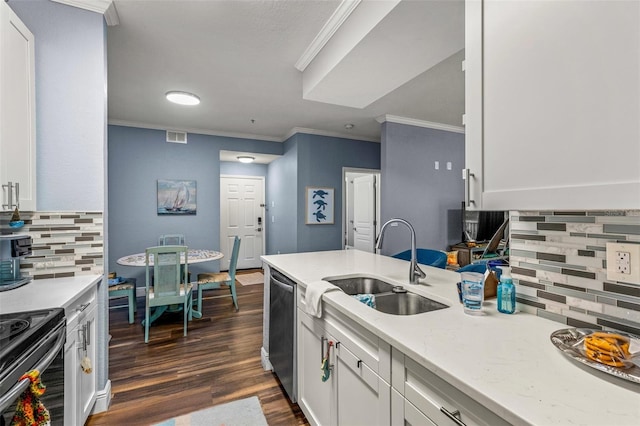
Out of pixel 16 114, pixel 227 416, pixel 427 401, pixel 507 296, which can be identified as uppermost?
pixel 16 114

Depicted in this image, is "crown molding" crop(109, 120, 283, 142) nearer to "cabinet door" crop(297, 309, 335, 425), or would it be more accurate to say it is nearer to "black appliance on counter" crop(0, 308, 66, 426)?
"black appliance on counter" crop(0, 308, 66, 426)

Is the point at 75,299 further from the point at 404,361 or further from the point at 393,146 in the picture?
the point at 393,146

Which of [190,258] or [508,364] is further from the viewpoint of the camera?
[190,258]

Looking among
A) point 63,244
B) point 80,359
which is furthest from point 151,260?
point 80,359

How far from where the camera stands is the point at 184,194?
4785 mm

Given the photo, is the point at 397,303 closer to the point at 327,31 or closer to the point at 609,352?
the point at 609,352

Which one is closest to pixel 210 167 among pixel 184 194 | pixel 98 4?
pixel 184 194

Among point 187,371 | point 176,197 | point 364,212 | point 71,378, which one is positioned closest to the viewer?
point 71,378

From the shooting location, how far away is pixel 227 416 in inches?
74.4

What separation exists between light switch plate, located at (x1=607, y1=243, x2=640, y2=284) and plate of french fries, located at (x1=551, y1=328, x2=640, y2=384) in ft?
0.55

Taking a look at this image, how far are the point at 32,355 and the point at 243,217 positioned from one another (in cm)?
544

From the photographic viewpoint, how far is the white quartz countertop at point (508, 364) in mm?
633

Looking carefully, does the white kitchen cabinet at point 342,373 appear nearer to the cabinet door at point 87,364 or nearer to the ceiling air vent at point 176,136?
the cabinet door at point 87,364

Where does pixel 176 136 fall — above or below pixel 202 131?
below
